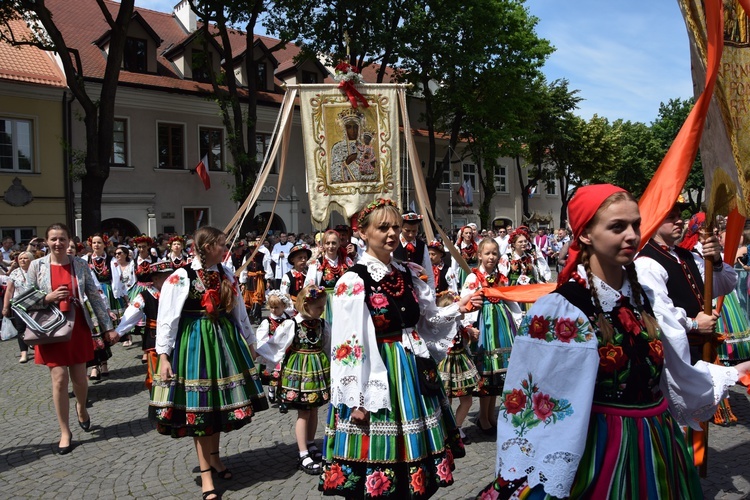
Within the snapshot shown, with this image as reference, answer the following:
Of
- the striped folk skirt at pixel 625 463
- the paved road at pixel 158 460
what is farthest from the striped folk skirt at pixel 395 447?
the striped folk skirt at pixel 625 463

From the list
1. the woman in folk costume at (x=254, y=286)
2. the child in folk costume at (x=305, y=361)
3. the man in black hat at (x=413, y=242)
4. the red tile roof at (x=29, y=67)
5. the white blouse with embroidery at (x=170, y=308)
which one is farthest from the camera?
the red tile roof at (x=29, y=67)

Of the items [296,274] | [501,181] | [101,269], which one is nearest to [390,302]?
[296,274]

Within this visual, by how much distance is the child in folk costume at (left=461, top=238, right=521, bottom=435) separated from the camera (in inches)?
243

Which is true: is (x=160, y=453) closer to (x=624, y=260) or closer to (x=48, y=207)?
(x=624, y=260)

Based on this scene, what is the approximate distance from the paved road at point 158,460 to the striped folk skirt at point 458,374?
501 mm

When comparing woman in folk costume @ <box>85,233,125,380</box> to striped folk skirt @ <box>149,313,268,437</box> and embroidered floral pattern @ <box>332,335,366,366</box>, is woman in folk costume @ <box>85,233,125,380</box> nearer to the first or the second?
striped folk skirt @ <box>149,313,268,437</box>

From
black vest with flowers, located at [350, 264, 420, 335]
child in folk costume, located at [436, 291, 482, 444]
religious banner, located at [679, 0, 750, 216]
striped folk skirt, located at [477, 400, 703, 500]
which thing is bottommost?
child in folk costume, located at [436, 291, 482, 444]

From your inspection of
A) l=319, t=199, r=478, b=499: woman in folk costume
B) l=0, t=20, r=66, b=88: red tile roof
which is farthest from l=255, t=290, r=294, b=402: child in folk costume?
l=0, t=20, r=66, b=88: red tile roof

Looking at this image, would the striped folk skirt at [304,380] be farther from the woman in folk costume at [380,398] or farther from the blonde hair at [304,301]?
the woman in folk costume at [380,398]

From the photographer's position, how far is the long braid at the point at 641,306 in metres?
2.51

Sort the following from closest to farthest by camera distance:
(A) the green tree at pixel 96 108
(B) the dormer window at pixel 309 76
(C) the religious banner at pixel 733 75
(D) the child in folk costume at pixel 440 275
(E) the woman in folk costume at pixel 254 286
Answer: (C) the religious banner at pixel 733 75 < (D) the child in folk costume at pixel 440 275 < (E) the woman in folk costume at pixel 254 286 < (A) the green tree at pixel 96 108 < (B) the dormer window at pixel 309 76

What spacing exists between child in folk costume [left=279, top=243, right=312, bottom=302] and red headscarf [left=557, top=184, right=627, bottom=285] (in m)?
5.53

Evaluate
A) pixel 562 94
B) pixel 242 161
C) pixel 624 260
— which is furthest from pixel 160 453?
pixel 562 94

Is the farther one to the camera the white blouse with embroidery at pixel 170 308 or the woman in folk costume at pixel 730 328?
the woman in folk costume at pixel 730 328
